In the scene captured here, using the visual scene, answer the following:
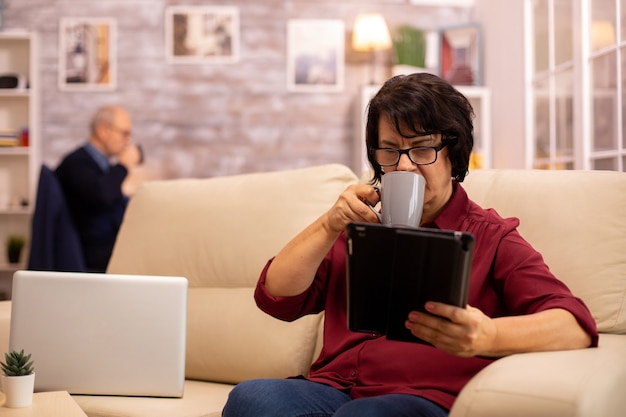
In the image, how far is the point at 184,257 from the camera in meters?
2.25

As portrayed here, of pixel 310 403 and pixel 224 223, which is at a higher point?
pixel 224 223

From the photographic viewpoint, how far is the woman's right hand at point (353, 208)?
142cm

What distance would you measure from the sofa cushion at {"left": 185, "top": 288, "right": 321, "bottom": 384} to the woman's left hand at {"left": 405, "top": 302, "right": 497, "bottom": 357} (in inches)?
31.0

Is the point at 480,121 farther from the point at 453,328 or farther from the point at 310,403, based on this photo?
the point at 453,328

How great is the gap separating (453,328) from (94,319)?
87 cm

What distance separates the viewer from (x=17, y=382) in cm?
152

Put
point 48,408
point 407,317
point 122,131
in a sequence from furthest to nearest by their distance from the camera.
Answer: point 122,131 < point 48,408 < point 407,317

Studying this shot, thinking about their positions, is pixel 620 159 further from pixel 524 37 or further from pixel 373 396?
pixel 373 396

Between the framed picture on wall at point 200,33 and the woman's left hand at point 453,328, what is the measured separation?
415 cm

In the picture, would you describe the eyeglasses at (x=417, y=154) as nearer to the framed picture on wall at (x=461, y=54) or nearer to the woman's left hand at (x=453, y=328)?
the woman's left hand at (x=453, y=328)

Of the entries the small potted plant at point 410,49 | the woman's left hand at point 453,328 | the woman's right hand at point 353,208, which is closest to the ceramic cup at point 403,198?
the woman's right hand at point 353,208

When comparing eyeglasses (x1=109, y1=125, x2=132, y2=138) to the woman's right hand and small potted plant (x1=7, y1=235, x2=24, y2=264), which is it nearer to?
small potted plant (x1=7, y1=235, x2=24, y2=264)

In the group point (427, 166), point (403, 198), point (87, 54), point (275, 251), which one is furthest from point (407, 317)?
point (87, 54)

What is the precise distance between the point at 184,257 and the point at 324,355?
0.75 meters
